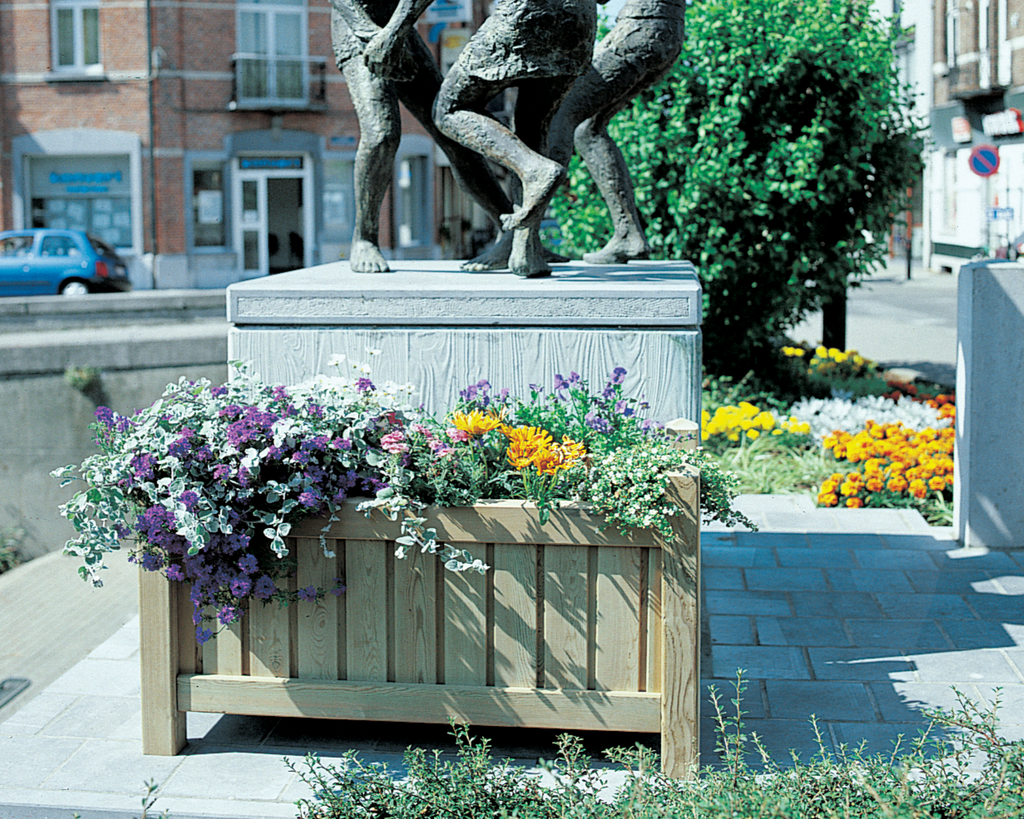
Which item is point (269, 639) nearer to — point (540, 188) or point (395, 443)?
point (395, 443)

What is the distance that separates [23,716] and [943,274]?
34.3 meters

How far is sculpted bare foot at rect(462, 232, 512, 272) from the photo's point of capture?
5.16 metres

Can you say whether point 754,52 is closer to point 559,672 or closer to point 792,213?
point 792,213

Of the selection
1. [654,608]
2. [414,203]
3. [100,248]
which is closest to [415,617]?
[654,608]

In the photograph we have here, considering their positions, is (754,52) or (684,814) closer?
(684,814)

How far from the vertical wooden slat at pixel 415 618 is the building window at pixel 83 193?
1058 inches

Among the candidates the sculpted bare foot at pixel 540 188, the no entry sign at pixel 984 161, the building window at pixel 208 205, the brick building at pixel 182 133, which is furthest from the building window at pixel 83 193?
the sculpted bare foot at pixel 540 188

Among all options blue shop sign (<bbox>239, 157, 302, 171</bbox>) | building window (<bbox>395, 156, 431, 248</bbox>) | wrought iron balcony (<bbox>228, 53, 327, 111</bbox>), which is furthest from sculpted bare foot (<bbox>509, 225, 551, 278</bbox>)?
building window (<bbox>395, 156, 431, 248</bbox>)

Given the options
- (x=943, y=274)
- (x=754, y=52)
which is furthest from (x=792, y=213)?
(x=943, y=274)

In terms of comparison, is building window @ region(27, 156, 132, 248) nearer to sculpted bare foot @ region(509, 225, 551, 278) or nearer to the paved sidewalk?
the paved sidewalk

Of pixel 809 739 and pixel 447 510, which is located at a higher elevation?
pixel 447 510

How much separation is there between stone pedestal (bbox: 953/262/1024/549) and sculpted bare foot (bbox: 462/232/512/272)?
2281 millimetres

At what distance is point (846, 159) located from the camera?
367 inches

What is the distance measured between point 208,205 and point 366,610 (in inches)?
1048
